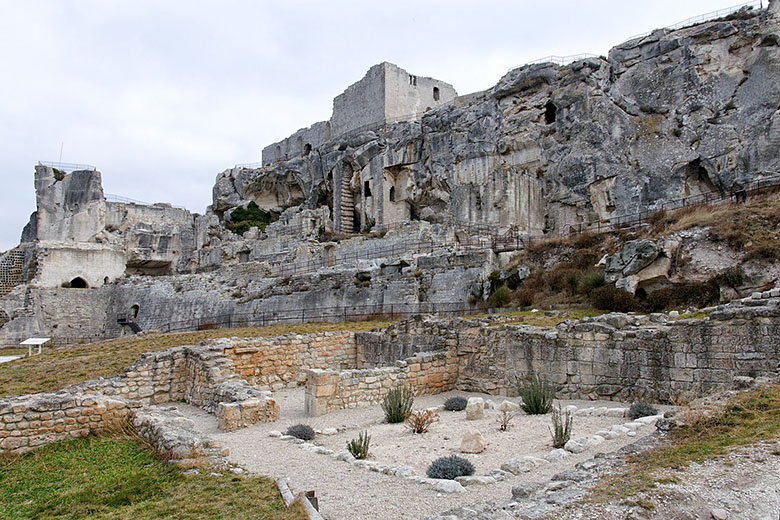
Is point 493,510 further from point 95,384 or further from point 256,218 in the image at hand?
point 256,218

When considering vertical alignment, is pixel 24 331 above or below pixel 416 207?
below

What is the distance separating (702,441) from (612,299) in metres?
10.6

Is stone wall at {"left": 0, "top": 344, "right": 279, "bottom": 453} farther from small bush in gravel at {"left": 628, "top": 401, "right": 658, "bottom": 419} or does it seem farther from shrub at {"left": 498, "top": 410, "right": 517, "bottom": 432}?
small bush in gravel at {"left": 628, "top": 401, "right": 658, "bottom": 419}

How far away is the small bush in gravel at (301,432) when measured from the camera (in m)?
7.41

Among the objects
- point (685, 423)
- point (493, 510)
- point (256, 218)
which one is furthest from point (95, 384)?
point (256, 218)

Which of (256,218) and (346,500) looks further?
(256,218)

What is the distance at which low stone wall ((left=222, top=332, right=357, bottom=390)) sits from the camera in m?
11.8

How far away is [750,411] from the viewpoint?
17.5 feet

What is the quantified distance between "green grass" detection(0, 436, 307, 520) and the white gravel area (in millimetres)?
512

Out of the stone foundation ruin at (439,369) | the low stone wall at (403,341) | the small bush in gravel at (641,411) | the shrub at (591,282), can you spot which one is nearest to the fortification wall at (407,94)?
the shrub at (591,282)

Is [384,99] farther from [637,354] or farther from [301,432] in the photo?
[301,432]

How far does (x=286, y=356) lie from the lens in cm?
1267

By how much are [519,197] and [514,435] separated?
29.6 meters

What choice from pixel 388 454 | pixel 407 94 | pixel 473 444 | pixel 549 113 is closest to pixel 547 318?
pixel 473 444
